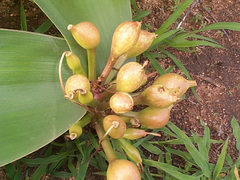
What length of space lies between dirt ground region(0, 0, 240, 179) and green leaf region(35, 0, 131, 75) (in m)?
0.51

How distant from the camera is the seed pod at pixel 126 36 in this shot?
586mm

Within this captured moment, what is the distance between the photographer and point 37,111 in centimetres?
61

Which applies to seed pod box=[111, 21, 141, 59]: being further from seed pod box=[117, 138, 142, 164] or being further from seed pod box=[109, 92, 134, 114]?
seed pod box=[117, 138, 142, 164]

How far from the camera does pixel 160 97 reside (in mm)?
589

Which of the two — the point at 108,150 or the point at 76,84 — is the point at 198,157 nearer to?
the point at 108,150

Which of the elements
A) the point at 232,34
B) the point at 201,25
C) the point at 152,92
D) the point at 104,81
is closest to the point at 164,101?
the point at 152,92

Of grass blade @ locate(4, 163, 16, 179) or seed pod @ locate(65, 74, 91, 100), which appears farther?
grass blade @ locate(4, 163, 16, 179)

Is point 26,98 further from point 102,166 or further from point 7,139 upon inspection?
point 102,166

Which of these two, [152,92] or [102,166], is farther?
[102,166]

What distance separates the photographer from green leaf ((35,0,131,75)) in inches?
25.6

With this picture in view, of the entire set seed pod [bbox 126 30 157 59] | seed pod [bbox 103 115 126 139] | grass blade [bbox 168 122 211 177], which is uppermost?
seed pod [bbox 126 30 157 59]

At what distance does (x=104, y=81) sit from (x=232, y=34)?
0.96 m

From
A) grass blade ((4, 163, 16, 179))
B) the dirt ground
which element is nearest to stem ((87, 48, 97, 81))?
grass blade ((4, 163, 16, 179))

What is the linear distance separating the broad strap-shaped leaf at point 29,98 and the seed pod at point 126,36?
0.57ft
